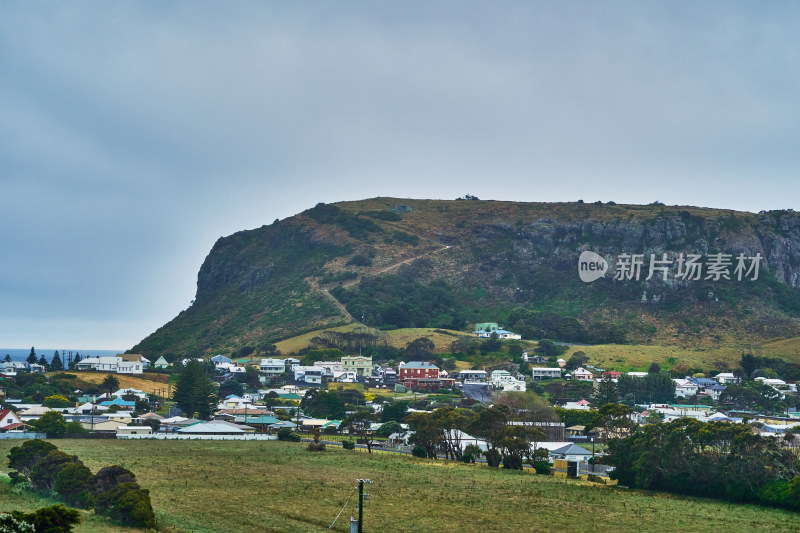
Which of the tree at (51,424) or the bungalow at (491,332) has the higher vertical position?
the bungalow at (491,332)

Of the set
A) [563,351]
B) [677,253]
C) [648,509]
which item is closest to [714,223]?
[677,253]

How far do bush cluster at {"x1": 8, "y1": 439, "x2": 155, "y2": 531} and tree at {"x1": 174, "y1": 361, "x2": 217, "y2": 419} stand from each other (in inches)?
1546

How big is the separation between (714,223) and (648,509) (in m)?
137

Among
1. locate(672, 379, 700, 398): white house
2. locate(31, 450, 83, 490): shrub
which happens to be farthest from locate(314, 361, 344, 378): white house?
locate(31, 450, 83, 490): shrub

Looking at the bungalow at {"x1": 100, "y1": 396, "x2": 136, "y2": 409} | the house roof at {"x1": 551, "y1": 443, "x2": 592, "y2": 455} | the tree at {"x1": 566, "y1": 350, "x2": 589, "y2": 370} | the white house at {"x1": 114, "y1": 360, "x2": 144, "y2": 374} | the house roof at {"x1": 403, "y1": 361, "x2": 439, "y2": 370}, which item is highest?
the tree at {"x1": 566, "y1": 350, "x2": 589, "y2": 370}

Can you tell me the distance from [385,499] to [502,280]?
135377mm

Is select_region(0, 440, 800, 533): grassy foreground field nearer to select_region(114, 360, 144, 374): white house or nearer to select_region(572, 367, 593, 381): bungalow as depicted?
select_region(572, 367, 593, 381): bungalow

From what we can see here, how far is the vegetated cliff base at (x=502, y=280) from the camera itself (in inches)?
5645

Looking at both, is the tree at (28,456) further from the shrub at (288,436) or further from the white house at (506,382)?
the white house at (506,382)

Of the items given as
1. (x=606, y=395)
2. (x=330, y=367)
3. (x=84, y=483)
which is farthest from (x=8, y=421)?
(x=606, y=395)

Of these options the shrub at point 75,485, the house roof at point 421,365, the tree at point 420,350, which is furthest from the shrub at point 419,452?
the tree at point 420,350

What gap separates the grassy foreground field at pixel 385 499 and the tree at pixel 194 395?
81.9ft

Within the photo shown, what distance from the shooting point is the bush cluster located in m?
33.4

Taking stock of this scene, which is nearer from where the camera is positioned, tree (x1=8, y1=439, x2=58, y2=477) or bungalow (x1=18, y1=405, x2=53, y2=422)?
tree (x1=8, y1=439, x2=58, y2=477)
